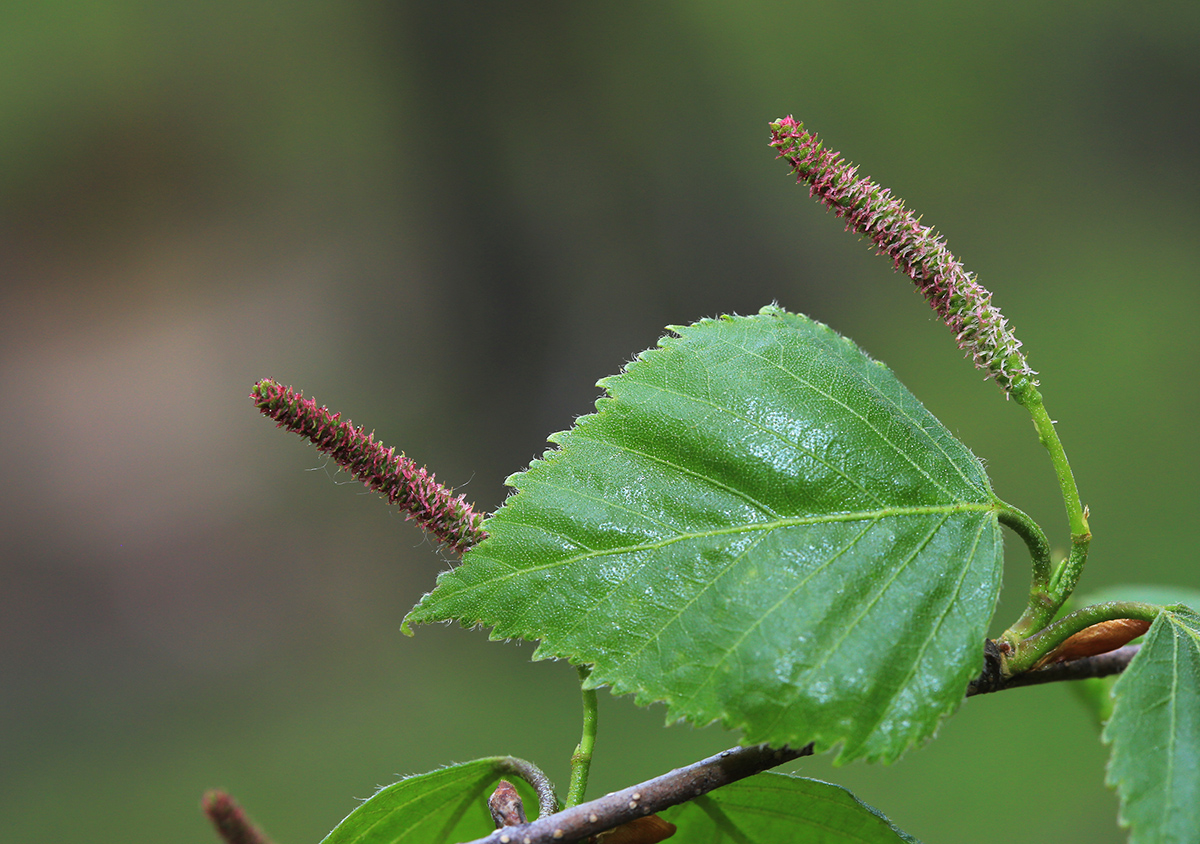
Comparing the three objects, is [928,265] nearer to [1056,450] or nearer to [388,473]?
[1056,450]

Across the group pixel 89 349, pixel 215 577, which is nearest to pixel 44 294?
pixel 89 349

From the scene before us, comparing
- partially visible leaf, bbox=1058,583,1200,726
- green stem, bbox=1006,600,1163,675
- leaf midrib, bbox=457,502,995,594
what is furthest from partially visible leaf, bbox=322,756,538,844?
partially visible leaf, bbox=1058,583,1200,726

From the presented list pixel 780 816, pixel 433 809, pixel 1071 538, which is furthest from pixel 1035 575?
pixel 433 809

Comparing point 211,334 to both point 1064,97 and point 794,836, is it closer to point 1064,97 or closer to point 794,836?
point 794,836

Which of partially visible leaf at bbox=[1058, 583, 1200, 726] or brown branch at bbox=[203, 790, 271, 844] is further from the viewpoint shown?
partially visible leaf at bbox=[1058, 583, 1200, 726]

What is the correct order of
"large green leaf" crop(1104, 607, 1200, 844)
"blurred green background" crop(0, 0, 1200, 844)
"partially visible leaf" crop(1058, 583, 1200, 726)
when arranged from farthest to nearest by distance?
"blurred green background" crop(0, 0, 1200, 844), "partially visible leaf" crop(1058, 583, 1200, 726), "large green leaf" crop(1104, 607, 1200, 844)

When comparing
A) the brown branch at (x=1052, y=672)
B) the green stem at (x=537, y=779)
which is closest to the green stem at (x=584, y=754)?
the green stem at (x=537, y=779)

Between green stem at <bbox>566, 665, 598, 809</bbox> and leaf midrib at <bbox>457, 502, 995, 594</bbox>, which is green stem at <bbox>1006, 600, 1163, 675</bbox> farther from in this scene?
green stem at <bbox>566, 665, 598, 809</bbox>
